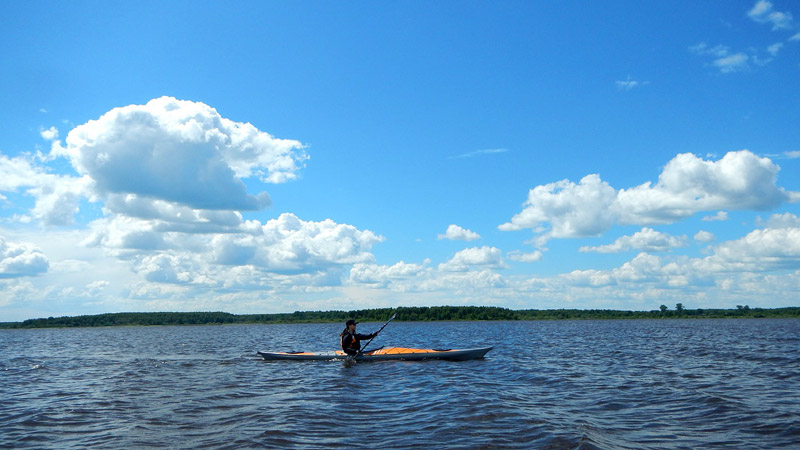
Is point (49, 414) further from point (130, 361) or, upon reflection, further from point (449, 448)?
point (130, 361)

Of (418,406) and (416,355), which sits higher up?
(416,355)

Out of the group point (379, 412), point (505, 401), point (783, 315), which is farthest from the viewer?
point (783, 315)

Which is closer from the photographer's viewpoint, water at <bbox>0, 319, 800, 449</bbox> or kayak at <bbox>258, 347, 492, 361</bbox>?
water at <bbox>0, 319, 800, 449</bbox>

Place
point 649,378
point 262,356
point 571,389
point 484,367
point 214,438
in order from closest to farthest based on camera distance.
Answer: point 214,438, point 571,389, point 649,378, point 484,367, point 262,356

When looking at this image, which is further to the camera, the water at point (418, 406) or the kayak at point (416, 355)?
the kayak at point (416, 355)

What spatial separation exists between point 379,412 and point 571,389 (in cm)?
626

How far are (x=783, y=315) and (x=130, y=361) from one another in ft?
572

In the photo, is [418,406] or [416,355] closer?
[418,406]

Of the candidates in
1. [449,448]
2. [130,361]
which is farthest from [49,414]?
[130,361]

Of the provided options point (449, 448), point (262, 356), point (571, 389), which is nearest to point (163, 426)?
point (449, 448)

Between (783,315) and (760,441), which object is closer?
(760,441)

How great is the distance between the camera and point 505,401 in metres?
13.6

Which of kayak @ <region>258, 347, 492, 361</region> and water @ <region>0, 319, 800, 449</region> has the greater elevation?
kayak @ <region>258, 347, 492, 361</region>

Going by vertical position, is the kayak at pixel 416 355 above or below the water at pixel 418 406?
above
